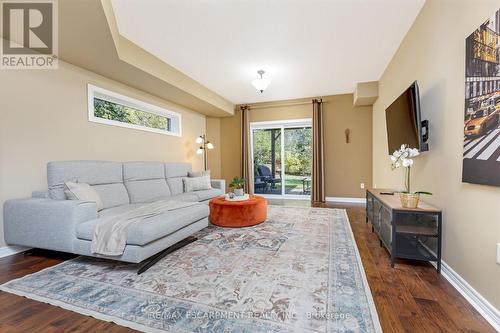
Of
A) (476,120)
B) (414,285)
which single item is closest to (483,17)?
(476,120)

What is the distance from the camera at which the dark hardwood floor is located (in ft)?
4.32

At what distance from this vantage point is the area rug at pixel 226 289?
1355 millimetres

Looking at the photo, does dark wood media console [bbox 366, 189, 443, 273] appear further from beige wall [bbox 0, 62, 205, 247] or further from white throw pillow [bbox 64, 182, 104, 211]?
beige wall [bbox 0, 62, 205, 247]

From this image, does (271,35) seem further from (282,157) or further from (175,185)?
(282,157)

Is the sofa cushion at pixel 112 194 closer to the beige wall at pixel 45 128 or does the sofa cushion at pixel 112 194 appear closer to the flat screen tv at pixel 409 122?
the beige wall at pixel 45 128

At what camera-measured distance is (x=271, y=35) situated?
2822 mm

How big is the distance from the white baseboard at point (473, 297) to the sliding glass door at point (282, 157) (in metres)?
3.95

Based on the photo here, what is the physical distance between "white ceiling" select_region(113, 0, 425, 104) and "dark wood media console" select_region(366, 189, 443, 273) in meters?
2.16

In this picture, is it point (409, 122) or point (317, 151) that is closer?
point (409, 122)

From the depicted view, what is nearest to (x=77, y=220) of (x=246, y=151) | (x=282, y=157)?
(x=246, y=151)

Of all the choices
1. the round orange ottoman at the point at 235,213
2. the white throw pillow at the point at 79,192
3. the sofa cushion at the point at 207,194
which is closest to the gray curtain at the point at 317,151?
the sofa cushion at the point at 207,194

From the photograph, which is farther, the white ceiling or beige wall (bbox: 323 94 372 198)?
beige wall (bbox: 323 94 372 198)

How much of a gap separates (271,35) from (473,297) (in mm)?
3223

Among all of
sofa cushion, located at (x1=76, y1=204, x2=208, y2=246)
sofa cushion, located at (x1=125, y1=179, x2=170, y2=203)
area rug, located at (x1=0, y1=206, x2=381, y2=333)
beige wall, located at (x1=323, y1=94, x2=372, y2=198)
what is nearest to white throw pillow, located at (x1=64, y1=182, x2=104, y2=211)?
sofa cushion, located at (x1=76, y1=204, x2=208, y2=246)
